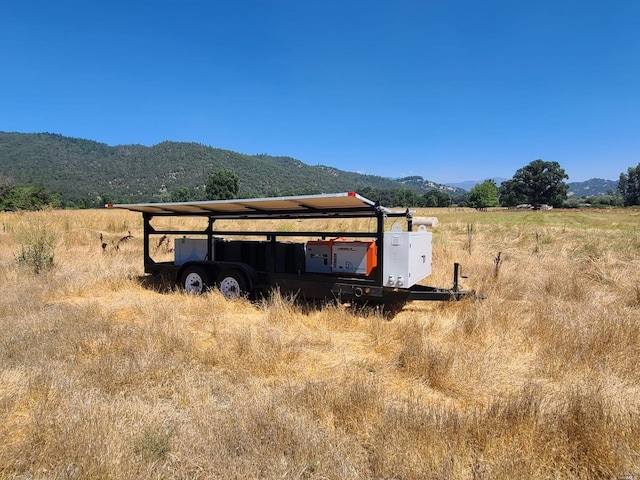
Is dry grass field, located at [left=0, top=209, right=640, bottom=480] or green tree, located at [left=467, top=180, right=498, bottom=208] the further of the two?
green tree, located at [left=467, top=180, right=498, bottom=208]

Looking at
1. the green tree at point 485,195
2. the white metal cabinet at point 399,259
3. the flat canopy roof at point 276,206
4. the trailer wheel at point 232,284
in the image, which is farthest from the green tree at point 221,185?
the white metal cabinet at point 399,259

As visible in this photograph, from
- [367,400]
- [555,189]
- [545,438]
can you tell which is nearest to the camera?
[545,438]

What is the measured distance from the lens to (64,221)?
20.8 meters

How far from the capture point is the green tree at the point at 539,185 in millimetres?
105000

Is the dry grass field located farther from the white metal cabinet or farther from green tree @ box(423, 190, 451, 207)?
green tree @ box(423, 190, 451, 207)

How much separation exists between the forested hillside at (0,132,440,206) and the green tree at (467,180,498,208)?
53.4 meters

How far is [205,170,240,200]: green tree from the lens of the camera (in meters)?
110

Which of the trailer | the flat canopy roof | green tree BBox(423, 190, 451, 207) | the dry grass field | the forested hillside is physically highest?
the forested hillside

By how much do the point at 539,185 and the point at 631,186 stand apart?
40.0m

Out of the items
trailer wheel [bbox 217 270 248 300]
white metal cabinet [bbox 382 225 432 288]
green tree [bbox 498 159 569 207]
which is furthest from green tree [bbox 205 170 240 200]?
white metal cabinet [bbox 382 225 432 288]

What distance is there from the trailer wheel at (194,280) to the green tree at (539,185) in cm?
11337

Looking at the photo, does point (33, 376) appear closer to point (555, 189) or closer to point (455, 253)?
point (455, 253)

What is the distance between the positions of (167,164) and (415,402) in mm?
182766

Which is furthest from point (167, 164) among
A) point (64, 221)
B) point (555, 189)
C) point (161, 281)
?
point (161, 281)
